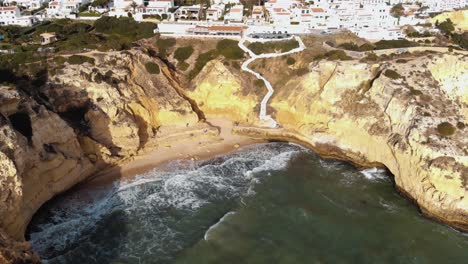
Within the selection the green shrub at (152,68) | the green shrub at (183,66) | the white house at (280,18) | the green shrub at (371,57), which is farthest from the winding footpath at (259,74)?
the green shrub at (152,68)

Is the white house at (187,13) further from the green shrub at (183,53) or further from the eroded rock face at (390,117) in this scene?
the eroded rock face at (390,117)

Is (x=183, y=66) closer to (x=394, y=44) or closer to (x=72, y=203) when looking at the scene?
(x=72, y=203)

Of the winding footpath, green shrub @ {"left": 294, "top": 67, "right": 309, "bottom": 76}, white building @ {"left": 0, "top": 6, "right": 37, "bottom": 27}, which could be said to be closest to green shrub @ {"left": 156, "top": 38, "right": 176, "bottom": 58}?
the winding footpath

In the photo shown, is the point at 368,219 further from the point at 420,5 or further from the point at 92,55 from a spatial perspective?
the point at 420,5

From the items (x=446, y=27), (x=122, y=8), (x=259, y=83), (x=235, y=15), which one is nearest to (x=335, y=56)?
(x=259, y=83)

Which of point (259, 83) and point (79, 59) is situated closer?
point (79, 59)

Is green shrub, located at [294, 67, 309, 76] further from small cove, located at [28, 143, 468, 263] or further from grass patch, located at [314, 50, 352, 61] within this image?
small cove, located at [28, 143, 468, 263]
